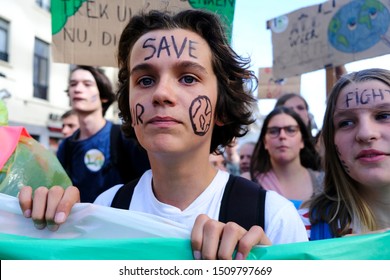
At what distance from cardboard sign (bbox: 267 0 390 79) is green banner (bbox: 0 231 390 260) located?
5.88ft

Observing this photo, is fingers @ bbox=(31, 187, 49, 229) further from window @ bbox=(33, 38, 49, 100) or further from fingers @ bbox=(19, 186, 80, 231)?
window @ bbox=(33, 38, 49, 100)

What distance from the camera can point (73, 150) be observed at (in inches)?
126

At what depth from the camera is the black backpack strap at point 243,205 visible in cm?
Answer: 136

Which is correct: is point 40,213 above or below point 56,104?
below

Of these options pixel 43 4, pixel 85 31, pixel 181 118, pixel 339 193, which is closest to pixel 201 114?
pixel 181 118

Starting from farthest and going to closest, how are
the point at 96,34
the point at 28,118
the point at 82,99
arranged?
the point at 28,118 < the point at 82,99 < the point at 96,34

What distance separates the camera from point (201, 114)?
1.46 meters

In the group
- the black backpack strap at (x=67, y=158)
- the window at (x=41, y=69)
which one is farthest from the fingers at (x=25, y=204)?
the window at (x=41, y=69)

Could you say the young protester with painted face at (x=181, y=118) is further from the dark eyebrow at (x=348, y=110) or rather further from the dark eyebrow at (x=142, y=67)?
the dark eyebrow at (x=348, y=110)

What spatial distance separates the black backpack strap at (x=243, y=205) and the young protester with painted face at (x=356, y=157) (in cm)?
48


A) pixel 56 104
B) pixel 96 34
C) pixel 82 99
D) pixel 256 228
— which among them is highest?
pixel 56 104
